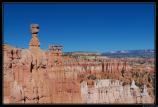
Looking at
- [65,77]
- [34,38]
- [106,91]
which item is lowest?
[106,91]

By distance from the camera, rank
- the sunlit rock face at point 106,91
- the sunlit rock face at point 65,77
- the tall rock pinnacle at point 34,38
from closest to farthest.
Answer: the sunlit rock face at point 65,77
the tall rock pinnacle at point 34,38
the sunlit rock face at point 106,91

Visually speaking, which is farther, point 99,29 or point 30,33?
point 99,29

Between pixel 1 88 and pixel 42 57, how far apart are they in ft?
28.2

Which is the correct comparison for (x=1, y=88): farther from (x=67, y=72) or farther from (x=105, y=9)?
(x=105, y=9)

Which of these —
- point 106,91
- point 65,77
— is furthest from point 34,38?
point 106,91

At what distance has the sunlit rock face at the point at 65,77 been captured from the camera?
9266mm

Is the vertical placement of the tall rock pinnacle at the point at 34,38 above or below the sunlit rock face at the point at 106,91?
above

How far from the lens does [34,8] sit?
11688 mm

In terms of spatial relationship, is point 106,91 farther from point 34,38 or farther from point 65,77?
point 34,38

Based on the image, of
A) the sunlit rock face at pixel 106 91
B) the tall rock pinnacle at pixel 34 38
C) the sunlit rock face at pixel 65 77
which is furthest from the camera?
the sunlit rock face at pixel 106 91

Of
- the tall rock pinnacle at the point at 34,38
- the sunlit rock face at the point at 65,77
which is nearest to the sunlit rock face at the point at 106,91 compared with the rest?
the sunlit rock face at the point at 65,77

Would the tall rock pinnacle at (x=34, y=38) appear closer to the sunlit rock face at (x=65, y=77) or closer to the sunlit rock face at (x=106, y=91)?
the sunlit rock face at (x=65, y=77)

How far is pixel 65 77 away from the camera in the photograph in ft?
35.7

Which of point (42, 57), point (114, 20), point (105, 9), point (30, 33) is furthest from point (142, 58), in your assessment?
point (105, 9)
